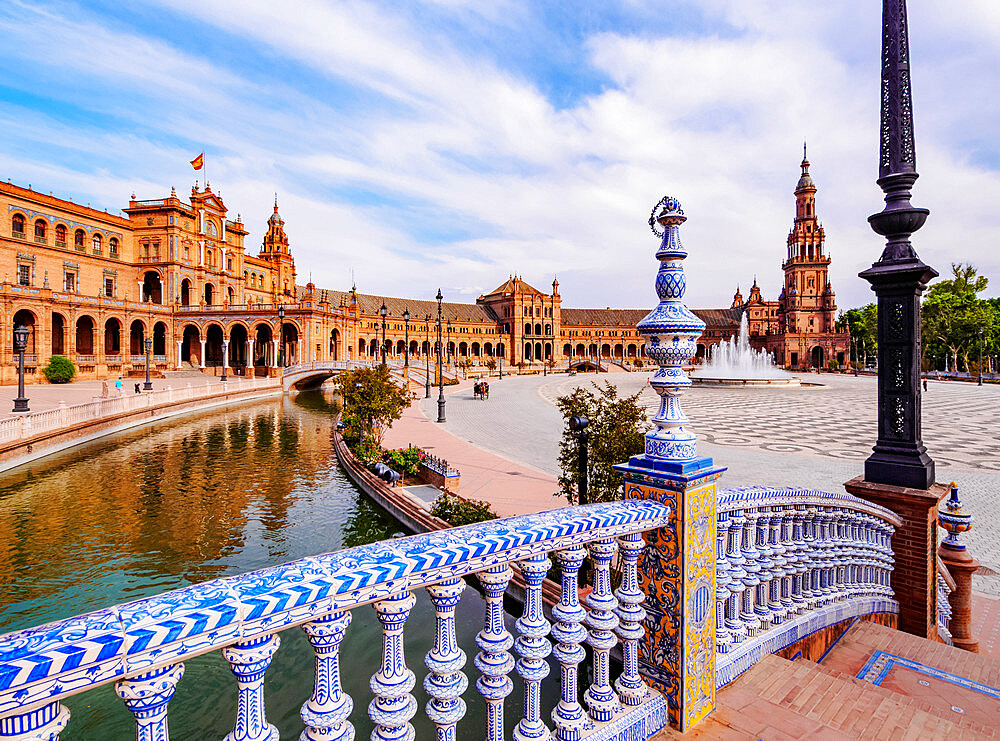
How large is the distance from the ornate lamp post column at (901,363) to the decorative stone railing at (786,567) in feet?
1.30

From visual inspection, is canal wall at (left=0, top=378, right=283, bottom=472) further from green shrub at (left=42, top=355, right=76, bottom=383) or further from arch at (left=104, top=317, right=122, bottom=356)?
arch at (left=104, top=317, right=122, bottom=356)

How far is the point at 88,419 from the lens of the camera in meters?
19.9

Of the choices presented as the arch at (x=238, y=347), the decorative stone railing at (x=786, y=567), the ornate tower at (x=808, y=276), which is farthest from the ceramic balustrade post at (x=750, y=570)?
the ornate tower at (x=808, y=276)

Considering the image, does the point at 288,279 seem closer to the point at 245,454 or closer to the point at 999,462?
the point at 245,454

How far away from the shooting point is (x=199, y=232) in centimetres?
5744

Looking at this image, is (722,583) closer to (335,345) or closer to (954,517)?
(954,517)

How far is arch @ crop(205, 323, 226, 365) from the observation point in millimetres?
55853

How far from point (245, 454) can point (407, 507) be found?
993 cm

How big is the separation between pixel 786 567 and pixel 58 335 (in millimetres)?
55985

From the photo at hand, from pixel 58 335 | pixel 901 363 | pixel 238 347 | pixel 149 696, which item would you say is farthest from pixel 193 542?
pixel 238 347

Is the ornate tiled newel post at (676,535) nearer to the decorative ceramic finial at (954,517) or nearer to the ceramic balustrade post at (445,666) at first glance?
the ceramic balustrade post at (445,666)

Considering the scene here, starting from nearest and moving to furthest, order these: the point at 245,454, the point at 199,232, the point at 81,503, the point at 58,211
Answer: the point at 81,503, the point at 245,454, the point at 58,211, the point at 199,232

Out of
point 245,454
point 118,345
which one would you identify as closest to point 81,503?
point 245,454

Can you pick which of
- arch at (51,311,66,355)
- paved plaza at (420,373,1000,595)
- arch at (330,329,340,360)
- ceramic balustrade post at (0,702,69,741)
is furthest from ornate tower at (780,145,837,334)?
ceramic balustrade post at (0,702,69,741)
